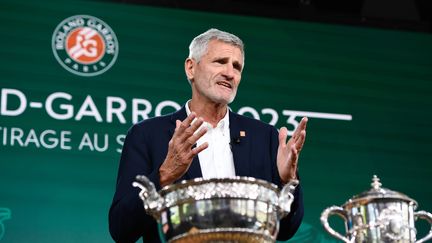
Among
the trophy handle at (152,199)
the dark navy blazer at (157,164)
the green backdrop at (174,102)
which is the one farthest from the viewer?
the green backdrop at (174,102)

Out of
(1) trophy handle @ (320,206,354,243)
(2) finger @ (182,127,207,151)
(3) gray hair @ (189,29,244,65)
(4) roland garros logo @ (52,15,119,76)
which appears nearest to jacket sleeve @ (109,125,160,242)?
(2) finger @ (182,127,207,151)

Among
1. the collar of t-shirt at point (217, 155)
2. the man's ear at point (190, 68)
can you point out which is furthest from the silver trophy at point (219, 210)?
the man's ear at point (190, 68)

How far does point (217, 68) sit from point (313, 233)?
5.64ft

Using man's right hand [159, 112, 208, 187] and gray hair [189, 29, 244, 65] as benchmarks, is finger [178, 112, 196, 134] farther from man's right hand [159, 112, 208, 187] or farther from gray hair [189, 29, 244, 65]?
gray hair [189, 29, 244, 65]

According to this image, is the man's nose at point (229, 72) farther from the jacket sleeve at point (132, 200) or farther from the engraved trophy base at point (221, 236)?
the engraved trophy base at point (221, 236)

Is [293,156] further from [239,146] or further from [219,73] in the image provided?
[219,73]

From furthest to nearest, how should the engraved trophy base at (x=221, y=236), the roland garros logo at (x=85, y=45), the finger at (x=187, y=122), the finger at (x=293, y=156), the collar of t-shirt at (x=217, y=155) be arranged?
the roland garros logo at (x=85, y=45)
the collar of t-shirt at (x=217, y=155)
the finger at (x=293, y=156)
the finger at (x=187, y=122)
the engraved trophy base at (x=221, y=236)

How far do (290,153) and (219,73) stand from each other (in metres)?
0.58

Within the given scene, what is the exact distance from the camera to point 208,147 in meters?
3.72

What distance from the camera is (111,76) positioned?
→ 5.37 m

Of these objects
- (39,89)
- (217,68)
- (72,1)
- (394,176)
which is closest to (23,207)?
(39,89)

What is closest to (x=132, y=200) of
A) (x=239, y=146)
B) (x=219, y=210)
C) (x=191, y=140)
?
(x=191, y=140)

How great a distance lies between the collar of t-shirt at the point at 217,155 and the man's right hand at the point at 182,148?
34 centimetres

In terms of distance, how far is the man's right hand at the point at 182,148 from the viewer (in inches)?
126
